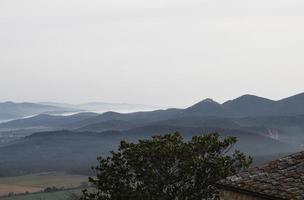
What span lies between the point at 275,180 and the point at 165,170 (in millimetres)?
14789

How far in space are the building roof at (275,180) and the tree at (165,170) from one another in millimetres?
11918

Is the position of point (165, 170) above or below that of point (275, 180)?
below

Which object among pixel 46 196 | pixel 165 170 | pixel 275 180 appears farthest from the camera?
pixel 46 196

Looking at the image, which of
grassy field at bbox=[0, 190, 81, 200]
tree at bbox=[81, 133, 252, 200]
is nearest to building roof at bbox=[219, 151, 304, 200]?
tree at bbox=[81, 133, 252, 200]

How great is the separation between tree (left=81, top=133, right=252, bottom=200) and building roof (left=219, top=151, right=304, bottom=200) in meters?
11.9

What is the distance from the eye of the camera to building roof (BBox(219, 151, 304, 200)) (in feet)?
56.2

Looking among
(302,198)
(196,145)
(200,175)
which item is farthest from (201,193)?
(302,198)

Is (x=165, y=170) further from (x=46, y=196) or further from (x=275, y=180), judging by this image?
(x=46, y=196)

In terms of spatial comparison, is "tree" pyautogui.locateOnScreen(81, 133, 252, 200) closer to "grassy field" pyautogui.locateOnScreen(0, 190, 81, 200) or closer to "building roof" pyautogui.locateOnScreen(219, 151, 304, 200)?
"building roof" pyautogui.locateOnScreen(219, 151, 304, 200)

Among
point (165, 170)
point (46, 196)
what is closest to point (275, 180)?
point (165, 170)

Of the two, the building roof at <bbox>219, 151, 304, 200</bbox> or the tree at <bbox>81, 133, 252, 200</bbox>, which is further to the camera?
the tree at <bbox>81, 133, 252, 200</bbox>

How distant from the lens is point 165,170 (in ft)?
107

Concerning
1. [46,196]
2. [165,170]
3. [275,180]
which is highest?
[275,180]

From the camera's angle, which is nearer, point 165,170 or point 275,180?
point 275,180
